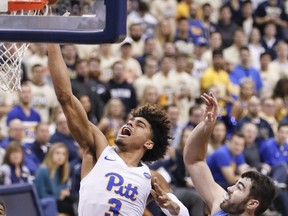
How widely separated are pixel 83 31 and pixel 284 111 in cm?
872

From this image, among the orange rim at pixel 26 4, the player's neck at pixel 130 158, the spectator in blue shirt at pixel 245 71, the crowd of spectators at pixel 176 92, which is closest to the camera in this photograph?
the orange rim at pixel 26 4

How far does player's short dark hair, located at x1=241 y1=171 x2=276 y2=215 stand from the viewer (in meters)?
6.08

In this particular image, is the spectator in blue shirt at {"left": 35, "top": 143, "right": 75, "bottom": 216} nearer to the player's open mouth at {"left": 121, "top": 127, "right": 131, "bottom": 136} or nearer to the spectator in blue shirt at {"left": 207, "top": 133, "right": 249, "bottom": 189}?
the spectator in blue shirt at {"left": 207, "top": 133, "right": 249, "bottom": 189}

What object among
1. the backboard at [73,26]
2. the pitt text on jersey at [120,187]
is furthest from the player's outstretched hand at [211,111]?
the backboard at [73,26]

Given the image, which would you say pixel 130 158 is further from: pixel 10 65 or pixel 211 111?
pixel 10 65

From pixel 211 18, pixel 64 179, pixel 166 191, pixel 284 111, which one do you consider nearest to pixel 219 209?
pixel 166 191

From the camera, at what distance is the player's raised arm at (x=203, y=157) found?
621cm

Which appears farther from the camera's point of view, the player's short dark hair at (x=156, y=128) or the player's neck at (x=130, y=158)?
the player's short dark hair at (x=156, y=128)

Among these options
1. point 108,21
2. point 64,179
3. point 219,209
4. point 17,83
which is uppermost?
point 108,21

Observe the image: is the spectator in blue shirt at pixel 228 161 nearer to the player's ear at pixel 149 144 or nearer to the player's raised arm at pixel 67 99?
the player's ear at pixel 149 144

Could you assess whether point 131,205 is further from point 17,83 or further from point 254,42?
point 254,42

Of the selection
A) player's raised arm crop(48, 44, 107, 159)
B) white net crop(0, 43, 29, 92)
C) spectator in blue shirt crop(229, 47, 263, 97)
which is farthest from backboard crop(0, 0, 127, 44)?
spectator in blue shirt crop(229, 47, 263, 97)

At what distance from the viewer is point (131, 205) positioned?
6137 mm

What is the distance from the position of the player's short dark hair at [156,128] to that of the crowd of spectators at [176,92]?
3563mm
